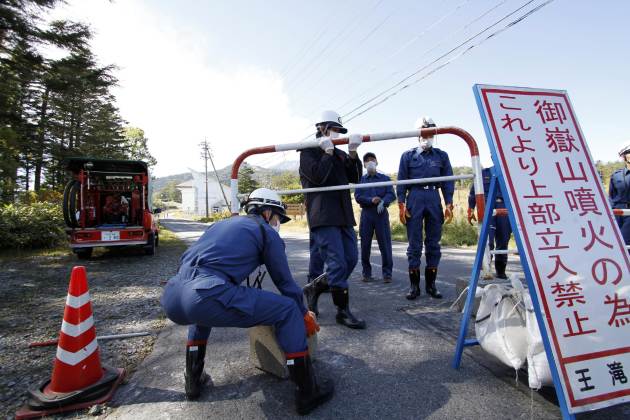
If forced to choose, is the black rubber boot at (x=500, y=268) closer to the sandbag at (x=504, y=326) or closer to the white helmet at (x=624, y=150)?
the white helmet at (x=624, y=150)

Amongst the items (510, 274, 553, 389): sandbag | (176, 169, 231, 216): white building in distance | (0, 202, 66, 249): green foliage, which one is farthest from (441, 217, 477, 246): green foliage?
(176, 169, 231, 216): white building in distance

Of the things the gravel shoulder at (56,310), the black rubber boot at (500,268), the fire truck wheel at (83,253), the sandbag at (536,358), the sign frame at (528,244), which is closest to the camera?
the sign frame at (528,244)

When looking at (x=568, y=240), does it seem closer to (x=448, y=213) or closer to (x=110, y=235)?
(x=448, y=213)

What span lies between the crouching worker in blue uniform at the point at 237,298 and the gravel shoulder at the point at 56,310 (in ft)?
3.26

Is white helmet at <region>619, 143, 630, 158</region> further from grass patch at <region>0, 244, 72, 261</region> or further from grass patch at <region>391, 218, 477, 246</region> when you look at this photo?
grass patch at <region>0, 244, 72, 261</region>

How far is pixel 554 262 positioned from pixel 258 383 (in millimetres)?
1821

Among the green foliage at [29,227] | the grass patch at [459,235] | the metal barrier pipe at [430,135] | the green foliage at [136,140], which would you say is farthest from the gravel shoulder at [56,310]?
the green foliage at [136,140]

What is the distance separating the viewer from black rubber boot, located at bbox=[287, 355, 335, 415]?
5.86ft

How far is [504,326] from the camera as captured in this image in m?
1.91

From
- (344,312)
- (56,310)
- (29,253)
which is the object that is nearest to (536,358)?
(344,312)

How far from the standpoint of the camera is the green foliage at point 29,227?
9.65 meters

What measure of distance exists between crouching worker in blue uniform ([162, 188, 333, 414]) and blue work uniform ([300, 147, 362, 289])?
90 cm

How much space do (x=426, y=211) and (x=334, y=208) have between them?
1.46 meters

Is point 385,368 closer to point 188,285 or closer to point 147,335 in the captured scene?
point 188,285
